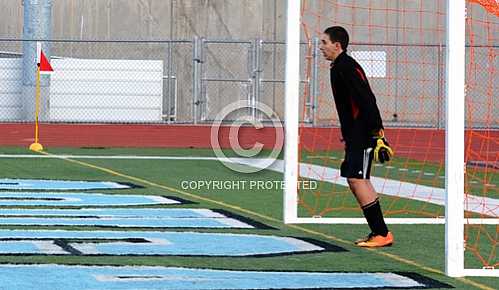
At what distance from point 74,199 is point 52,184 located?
7.06 feet

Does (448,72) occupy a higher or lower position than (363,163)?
higher

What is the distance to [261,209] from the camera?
1459 cm

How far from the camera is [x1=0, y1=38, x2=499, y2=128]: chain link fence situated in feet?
102

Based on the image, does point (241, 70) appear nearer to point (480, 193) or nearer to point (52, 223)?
point (480, 193)

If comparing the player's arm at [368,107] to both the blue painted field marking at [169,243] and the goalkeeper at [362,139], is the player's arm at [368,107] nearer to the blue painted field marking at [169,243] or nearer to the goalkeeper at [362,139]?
the goalkeeper at [362,139]

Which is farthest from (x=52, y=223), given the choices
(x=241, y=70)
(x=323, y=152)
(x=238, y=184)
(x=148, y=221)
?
(x=241, y=70)

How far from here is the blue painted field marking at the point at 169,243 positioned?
10.5 metres

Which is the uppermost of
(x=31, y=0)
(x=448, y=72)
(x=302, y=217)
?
(x=31, y=0)

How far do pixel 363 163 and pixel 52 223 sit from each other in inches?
123

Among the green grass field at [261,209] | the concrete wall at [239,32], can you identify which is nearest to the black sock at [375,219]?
the green grass field at [261,209]

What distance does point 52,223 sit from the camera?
41.4 ft

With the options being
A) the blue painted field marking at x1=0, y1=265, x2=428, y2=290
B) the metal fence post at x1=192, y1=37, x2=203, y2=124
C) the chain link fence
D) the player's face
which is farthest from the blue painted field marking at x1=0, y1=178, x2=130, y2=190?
the metal fence post at x1=192, y1=37, x2=203, y2=124

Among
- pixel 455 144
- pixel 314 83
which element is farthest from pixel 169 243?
pixel 314 83

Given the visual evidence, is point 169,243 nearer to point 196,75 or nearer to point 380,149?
point 380,149
